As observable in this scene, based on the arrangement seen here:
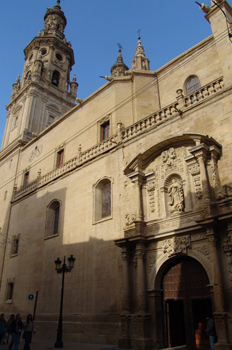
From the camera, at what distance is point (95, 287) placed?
15352mm

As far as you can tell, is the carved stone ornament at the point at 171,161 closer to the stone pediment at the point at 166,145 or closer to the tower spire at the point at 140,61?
the stone pediment at the point at 166,145

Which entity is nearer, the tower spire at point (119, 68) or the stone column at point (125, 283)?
the stone column at point (125, 283)

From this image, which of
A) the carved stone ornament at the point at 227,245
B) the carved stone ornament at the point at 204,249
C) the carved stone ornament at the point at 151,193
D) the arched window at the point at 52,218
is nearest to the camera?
the carved stone ornament at the point at 227,245

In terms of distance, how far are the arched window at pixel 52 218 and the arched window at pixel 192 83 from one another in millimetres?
11305

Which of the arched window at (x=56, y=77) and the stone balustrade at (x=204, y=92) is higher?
the arched window at (x=56, y=77)

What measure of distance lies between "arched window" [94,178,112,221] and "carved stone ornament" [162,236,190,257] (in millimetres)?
4686

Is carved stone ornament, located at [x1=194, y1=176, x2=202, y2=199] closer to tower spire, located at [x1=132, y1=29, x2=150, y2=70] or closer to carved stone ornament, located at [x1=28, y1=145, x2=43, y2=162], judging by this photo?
tower spire, located at [x1=132, y1=29, x2=150, y2=70]

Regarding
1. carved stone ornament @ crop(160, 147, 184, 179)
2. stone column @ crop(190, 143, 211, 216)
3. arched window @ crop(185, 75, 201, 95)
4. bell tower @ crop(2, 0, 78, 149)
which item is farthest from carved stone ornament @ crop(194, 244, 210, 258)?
bell tower @ crop(2, 0, 78, 149)

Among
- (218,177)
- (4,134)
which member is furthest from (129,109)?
(4,134)

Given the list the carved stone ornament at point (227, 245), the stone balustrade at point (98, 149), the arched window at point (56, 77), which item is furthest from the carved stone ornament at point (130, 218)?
the arched window at point (56, 77)

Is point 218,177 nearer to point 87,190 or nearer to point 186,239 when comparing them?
point 186,239

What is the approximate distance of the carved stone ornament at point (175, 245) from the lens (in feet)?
39.8

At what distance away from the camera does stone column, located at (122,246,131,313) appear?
12914mm

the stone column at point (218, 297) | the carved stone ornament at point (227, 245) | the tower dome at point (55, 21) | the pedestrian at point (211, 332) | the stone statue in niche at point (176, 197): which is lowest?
the pedestrian at point (211, 332)
